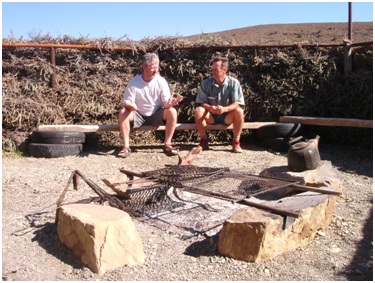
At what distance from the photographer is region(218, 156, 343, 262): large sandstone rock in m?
3.46

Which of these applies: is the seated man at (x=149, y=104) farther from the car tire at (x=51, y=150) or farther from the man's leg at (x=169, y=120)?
the car tire at (x=51, y=150)

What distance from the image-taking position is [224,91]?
732cm

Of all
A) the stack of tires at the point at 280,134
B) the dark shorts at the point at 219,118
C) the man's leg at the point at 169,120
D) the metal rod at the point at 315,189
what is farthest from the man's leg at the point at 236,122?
the metal rod at the point at 315,189

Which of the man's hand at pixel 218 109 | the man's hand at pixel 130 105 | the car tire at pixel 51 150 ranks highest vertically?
the man's hand at pixel 130 105

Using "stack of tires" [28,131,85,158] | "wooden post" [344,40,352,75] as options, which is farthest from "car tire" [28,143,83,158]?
"wooden post" [344,40,352,75]

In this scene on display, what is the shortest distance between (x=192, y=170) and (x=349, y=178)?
6.61 ft

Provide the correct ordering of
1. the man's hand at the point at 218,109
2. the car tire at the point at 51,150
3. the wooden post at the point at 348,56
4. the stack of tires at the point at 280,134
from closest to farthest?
the car tire at the point at 51,150 < the man's hand at the point at 218,109 < the stack of tires at the point at 280,134 < the wooden post at the point at 348,56

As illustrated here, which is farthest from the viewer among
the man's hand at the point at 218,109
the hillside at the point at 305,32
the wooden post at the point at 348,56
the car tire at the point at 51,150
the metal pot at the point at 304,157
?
the hillside at the point at 305,32

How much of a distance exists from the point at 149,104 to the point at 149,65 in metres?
0.57

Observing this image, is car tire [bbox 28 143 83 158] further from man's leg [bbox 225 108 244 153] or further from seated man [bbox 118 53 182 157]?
man's leg [bbox 225 108 244 153]

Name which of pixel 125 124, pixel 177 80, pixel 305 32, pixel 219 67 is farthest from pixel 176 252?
pixel 305 32

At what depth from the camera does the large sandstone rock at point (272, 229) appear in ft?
11.4

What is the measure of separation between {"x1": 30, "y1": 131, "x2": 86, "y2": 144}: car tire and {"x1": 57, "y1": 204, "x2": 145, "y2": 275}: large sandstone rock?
3.48 m

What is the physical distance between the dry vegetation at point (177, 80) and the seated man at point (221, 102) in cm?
100
